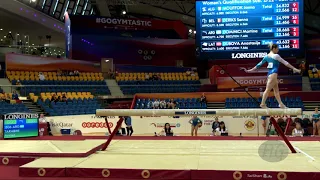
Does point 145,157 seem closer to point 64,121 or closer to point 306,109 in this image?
point 64,121

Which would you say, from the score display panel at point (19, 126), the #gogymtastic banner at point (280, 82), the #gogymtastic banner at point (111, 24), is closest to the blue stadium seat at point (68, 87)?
the #gogymtastic banner at point (111, 24)

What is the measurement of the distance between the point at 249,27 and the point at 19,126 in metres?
12.2

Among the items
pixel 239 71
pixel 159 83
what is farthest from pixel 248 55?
pixel 159 83

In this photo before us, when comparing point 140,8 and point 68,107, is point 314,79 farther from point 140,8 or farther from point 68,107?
point 140,8

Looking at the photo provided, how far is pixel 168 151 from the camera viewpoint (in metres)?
6.29

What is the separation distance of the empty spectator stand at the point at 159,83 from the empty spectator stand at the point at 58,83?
1.62 metres

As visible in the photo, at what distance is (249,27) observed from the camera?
56.0ft

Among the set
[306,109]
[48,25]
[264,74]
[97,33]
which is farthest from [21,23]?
[306,109]

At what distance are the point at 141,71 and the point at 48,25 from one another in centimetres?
850

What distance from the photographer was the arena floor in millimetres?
4488

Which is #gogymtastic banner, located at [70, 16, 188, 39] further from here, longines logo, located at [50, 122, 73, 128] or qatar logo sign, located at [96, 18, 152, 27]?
longines logo, located at [50, 122, 73, 128]

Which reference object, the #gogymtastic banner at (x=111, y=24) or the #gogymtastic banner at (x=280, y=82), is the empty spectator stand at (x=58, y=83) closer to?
the #gogymtastic banner at (x=111, y=24)

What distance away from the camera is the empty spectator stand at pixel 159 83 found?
23844 millimetres

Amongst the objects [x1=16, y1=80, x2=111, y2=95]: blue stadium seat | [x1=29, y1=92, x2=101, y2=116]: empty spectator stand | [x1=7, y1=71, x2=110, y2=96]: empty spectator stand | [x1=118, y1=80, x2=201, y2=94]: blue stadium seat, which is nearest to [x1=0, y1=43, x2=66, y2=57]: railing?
[x1=7, y1=71, x2=110, y2=96]: empty spectator stand
